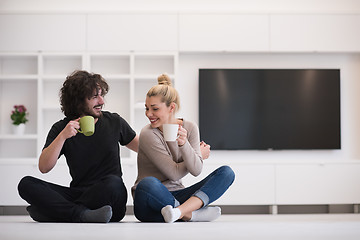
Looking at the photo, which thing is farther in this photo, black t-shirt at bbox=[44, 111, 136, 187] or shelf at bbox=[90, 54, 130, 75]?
shelf at bbox=[90, 54, 130, 75]

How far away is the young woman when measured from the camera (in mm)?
2692

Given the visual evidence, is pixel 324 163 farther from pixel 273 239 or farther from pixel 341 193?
pixel 273 239

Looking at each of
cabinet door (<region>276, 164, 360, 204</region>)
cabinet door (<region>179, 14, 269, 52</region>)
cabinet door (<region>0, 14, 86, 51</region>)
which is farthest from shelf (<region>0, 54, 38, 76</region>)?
cabinet door (<region>276, 164, 360, 204</region>)

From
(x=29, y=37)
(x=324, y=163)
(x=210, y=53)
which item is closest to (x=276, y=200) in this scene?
(x=324, y=163)

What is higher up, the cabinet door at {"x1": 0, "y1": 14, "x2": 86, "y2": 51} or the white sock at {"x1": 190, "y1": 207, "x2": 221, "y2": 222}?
the cabinet door at {"x1": 0, "y1": 14, "x2": 86, "y2": 51}

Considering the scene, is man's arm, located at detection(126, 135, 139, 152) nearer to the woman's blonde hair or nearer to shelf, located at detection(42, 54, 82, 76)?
the woman's blonde hair

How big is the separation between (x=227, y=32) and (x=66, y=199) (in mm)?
3337

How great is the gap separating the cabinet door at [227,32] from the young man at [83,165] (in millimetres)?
2801

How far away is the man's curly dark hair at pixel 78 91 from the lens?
2869 millimetres

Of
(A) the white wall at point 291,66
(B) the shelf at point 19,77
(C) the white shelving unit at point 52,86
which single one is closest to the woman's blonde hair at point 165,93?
(C) the white shelving unit at point 52,86

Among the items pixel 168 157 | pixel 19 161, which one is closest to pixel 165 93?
pixel 168 157

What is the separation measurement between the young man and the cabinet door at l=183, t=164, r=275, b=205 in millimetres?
2548

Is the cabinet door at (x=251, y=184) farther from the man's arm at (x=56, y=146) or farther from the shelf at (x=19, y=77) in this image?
the man's arm at (x=56, y=146)

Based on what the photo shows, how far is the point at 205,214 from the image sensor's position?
9.26 ft
